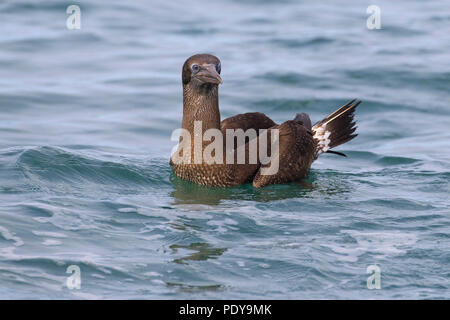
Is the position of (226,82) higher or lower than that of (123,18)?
lower

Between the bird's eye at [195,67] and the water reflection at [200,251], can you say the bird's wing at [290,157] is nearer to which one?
the bird's eye at [195,67]

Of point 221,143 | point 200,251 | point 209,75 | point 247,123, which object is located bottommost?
point 200,251

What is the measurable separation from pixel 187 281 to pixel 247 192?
2649mm

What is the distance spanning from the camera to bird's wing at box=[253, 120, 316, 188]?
9.52 meters

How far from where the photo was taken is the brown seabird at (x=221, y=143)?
9469 millimetres

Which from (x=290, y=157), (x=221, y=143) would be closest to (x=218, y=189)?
(x=221, y=143)

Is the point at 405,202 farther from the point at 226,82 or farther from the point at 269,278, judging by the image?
the point at 226,82

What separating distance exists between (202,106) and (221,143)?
47 cm

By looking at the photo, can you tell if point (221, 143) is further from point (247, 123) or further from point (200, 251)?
point (200, 251)

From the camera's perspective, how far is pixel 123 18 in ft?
63.3

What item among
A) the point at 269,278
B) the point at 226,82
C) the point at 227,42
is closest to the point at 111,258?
the point at 269,278

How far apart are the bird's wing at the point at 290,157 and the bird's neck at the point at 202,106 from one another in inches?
27.4

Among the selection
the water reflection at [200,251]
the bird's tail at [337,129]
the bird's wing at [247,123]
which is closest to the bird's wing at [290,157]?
the bird's wing at [247,123]

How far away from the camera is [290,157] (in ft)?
31.9
